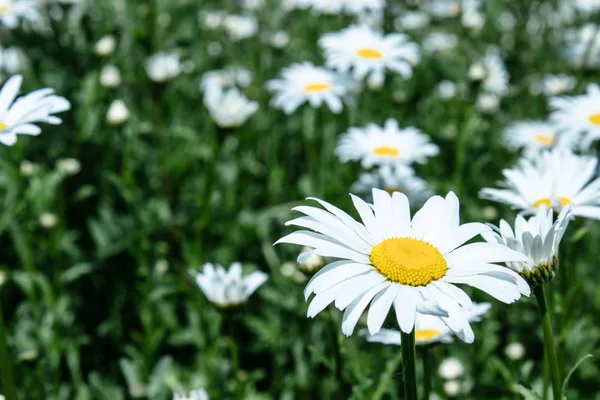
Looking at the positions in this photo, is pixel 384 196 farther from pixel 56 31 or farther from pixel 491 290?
pixel 56 31

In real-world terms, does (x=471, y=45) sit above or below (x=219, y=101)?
above

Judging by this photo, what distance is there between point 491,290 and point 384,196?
1.37 feet

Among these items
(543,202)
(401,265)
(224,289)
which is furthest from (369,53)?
(401,265)

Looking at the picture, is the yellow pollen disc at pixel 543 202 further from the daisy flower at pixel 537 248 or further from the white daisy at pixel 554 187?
the daisy flower at pixel 537 248

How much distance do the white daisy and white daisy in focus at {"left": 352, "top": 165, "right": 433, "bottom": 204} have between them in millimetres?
941

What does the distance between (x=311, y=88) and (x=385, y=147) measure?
70 cm

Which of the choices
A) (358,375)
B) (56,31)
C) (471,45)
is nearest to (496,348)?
(358,375)

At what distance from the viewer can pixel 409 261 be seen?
175 centimetres

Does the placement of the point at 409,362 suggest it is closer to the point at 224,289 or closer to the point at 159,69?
the point at 224,289

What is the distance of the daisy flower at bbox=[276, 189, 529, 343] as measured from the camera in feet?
5.33

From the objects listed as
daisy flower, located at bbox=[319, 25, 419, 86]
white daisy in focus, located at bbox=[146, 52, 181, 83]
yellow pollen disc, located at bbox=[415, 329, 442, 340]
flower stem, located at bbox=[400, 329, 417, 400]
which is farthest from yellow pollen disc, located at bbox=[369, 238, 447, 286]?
white daisy in focus, located at bbox=[146, 52, 181, 83]

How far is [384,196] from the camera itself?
1.96 metres

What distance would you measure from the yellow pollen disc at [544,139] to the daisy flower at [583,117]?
699mm

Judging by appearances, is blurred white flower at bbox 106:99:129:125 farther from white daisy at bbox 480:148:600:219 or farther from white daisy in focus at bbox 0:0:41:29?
white daisy at bbox 480:148:600:219
